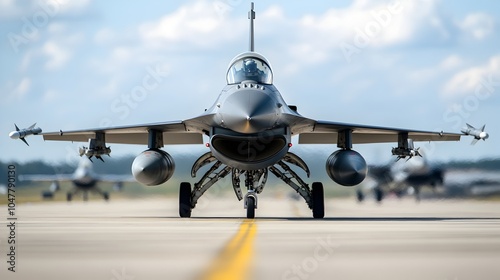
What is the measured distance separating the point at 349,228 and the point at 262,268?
24.7 feet

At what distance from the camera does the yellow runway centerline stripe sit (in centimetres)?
765

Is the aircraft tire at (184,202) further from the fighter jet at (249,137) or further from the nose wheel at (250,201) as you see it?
the nose wheel at (250,201)

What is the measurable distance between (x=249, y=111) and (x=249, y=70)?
2513mm

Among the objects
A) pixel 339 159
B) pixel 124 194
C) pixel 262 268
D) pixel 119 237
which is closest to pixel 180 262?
pixel 262 268

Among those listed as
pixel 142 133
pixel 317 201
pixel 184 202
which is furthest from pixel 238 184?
pixel 142 133

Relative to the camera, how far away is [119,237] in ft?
42.1

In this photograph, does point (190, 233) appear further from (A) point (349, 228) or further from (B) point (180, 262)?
(B) point (180, 262)

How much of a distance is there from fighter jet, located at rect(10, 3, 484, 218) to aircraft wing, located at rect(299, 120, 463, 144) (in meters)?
0.02

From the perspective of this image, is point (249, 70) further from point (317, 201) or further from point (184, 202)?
point (184, 202)

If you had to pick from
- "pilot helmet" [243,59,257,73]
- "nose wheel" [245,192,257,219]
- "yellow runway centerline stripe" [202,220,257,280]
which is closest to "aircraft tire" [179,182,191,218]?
"nose wheel" [245,192,257,219]

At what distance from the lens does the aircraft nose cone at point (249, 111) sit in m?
17.6

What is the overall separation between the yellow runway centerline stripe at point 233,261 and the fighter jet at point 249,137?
5413 mm

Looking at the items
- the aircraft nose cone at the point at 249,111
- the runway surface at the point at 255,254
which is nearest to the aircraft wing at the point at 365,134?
the aircraft nose cone at the point at 249,111

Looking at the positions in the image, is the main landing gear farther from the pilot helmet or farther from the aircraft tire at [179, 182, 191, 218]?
the pilot helmet
